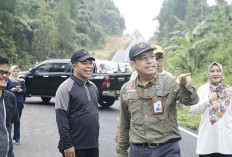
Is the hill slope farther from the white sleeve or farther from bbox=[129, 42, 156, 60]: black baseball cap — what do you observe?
bbox=[129, 42, 156, 60]: black baseball cap

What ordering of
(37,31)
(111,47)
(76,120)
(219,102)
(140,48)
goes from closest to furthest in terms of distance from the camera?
(140,48)
(76,120)
(219,102)
(37,31)
(111,47)

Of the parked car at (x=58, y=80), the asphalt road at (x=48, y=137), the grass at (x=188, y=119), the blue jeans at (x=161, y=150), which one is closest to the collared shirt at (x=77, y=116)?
the blue jeans at (x=161, y=150)

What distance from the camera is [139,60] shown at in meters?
2.98

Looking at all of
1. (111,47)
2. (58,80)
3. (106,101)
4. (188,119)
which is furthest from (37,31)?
(111,47)

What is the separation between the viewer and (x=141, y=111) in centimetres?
285

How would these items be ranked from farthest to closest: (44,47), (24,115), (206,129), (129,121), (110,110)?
(44,47)
(110,110)
(24,115)
(206,129)
(129,121)

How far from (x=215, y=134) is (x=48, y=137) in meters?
4.72

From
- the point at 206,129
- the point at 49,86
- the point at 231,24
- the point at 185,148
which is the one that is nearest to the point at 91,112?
the point at 206,129

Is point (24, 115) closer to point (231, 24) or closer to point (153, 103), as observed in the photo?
point (153, 103)

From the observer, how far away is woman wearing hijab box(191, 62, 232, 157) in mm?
4066

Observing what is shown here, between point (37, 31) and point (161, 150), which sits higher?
point (37, 31)

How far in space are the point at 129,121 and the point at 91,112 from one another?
65cm

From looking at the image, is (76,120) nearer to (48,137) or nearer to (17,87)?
(17,87)

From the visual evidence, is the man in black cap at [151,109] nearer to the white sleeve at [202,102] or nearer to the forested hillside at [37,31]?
the white sleeve at [202,102]
